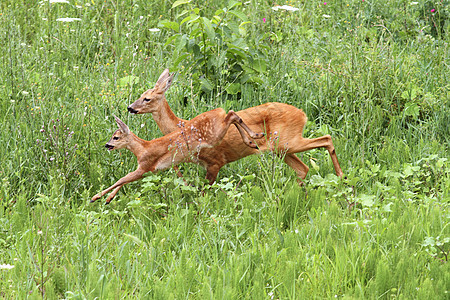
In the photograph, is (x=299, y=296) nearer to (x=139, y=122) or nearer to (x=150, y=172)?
(x=150, y=172)

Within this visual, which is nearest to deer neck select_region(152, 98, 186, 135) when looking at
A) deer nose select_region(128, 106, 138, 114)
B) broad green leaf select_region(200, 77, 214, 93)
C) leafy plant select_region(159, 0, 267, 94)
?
deer nose select_region(128, 106, 138, 114)

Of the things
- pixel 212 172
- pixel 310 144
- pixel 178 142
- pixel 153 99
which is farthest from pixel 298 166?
pixel 153 99

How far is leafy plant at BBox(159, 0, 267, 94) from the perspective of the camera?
5715 mm

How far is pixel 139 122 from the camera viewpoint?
5246mm

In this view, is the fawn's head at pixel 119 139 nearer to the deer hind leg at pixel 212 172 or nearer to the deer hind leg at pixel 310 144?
the deer hind leg at pixel 212 172

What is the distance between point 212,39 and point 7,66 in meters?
2.34

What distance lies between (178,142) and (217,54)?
1806mm

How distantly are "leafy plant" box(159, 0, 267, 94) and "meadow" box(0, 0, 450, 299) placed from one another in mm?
22

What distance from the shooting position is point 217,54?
5941mm

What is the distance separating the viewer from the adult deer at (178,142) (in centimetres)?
436

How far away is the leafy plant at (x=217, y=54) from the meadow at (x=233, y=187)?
2cm

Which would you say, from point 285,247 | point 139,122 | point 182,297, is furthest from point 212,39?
point 182,297

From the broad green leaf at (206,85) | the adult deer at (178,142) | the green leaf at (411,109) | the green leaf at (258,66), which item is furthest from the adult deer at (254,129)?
the green leaf at (411,109)

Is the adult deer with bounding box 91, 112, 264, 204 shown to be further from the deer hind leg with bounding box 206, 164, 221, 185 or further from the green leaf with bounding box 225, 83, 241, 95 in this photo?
the green leaf with bounding box 225, 83, 241, 95
